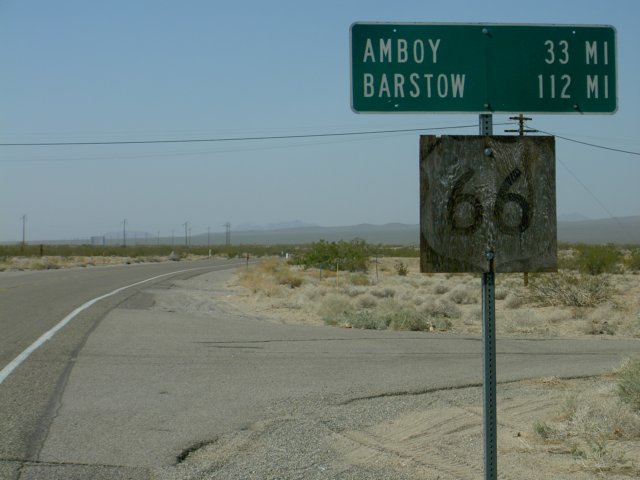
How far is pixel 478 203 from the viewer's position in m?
4.92

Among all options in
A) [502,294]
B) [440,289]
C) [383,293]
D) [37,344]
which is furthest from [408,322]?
[440,289]

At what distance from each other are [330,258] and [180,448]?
139 feet

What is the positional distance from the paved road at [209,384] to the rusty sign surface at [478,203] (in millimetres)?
2381

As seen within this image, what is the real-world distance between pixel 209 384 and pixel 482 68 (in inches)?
251

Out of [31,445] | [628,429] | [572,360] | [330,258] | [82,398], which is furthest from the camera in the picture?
[330,258]

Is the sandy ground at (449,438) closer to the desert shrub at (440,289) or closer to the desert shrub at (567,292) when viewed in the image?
the desert shrub at (567,292)

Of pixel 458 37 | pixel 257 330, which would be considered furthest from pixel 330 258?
pixel 458 37

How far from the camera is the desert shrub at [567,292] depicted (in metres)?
25.4

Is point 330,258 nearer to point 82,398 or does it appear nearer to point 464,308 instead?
point 464,308

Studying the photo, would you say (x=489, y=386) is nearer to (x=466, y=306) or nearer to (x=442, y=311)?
(x=442, y=311)

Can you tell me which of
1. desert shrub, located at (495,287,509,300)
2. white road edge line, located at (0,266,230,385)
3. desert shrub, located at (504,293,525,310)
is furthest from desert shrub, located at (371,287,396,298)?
white road edge line, located at (0,266,230,385)

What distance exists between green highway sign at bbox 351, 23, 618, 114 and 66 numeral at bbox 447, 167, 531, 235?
55 cm

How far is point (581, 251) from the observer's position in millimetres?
46156

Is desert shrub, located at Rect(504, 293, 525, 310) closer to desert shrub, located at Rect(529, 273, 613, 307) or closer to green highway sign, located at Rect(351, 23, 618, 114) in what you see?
desert shrub, located at Rect(529, 273, 613, 307)
